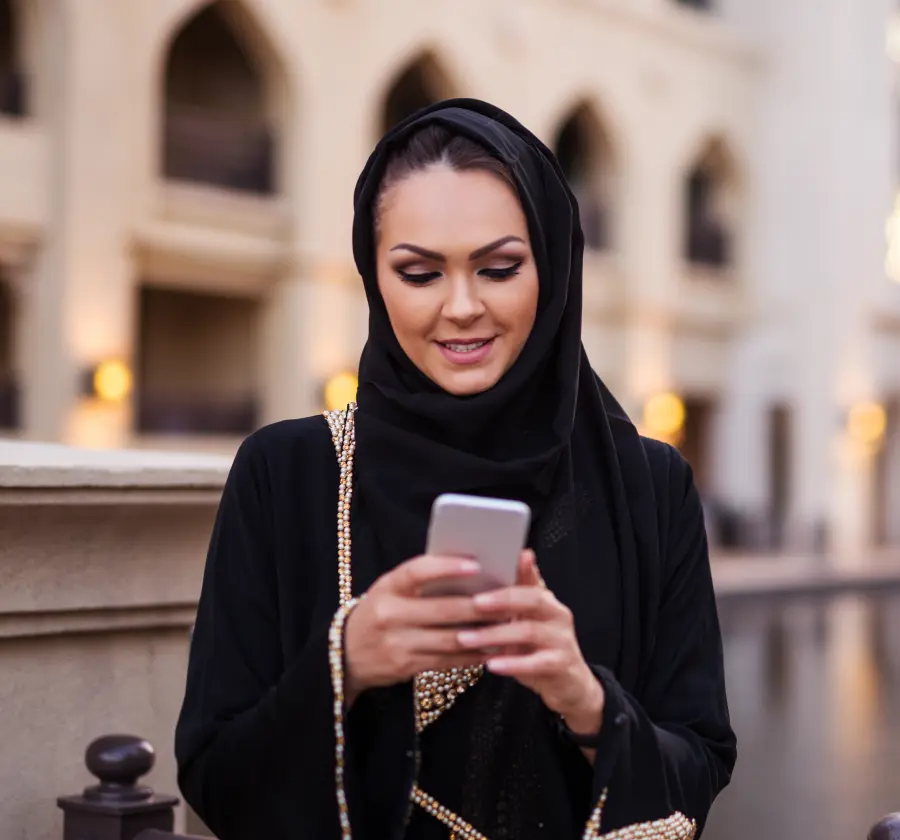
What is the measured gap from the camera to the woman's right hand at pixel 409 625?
151cm

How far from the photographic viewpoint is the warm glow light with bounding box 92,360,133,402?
14.1 meters

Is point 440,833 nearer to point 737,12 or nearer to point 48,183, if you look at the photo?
point 48,183

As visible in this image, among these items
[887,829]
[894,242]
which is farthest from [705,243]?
[887,829]

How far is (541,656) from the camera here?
155 cm

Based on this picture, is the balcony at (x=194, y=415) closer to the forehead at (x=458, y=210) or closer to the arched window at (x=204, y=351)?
the arched window at (x=204, y=351)

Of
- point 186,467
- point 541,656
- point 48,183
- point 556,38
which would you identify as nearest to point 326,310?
point 48,183


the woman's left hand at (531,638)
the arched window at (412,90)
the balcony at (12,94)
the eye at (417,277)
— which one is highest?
the arched window at (412,90)

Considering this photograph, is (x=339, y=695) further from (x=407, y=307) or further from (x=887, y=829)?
(x=887, y=829)

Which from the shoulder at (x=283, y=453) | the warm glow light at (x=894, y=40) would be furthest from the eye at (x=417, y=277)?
the warm glow light at (x=894, y=40)

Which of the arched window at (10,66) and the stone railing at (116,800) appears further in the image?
the arched window at (10,66)

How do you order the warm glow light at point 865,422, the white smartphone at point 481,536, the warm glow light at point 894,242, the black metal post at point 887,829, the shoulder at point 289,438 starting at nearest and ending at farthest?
the white smartphone at point 481,536
the shoulder at point 289,438
the black metal post at point 887,829
the warm glow light at point 865,422
the warm glow light at point 894,242

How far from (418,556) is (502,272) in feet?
1.08

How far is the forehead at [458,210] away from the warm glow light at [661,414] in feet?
60.5

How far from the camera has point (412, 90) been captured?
64.0ft
